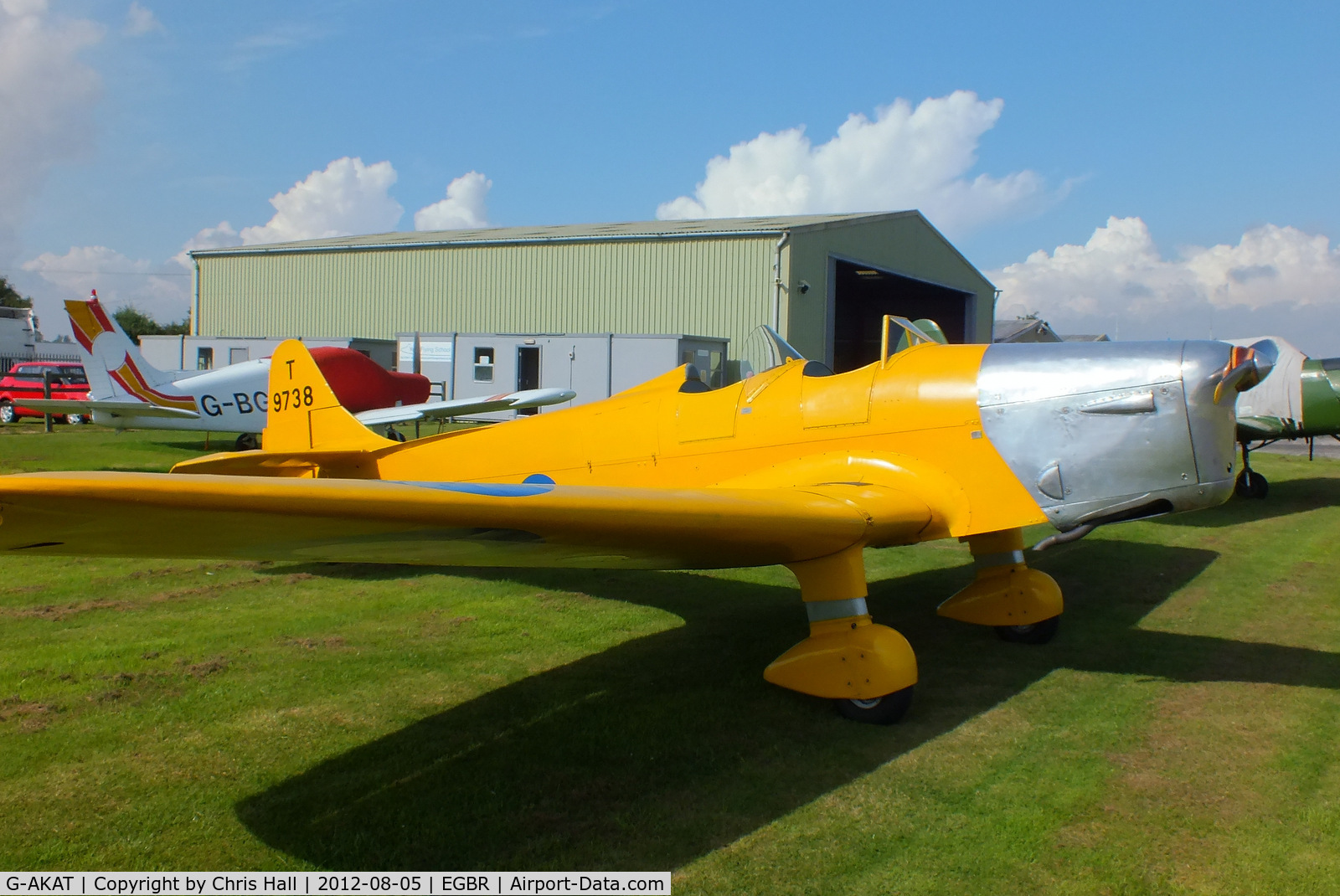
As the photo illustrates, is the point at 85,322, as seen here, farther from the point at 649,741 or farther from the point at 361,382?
the point at 649,741

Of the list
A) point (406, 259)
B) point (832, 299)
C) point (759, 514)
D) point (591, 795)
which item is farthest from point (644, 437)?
point (406, 259)

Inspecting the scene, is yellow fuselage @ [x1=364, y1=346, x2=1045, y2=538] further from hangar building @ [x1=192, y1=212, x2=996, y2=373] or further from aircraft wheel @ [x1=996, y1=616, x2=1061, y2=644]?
hangar building @ [x1=192, y1=212, x2=996, y2=373]

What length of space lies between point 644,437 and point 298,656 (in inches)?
95.2

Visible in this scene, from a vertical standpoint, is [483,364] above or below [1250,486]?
above

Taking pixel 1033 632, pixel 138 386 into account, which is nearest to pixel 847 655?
pixel 1033 632

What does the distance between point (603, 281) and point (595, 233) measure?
2.97 m

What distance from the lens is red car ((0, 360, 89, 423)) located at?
79.8 ft

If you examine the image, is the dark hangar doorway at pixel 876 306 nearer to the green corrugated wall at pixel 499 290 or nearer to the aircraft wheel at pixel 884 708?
the green corrugated wall at pixel 499 290

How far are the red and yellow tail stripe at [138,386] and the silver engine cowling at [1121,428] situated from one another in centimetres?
1660

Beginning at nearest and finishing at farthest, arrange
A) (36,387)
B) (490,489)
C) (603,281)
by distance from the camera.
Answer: (490,489), (603,281), (36,387)

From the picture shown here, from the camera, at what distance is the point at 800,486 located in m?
4.79

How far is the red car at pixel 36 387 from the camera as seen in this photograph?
24.3m

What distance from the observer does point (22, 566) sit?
23.0 ft

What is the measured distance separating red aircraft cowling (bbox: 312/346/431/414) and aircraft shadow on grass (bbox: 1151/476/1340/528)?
1491 cm
